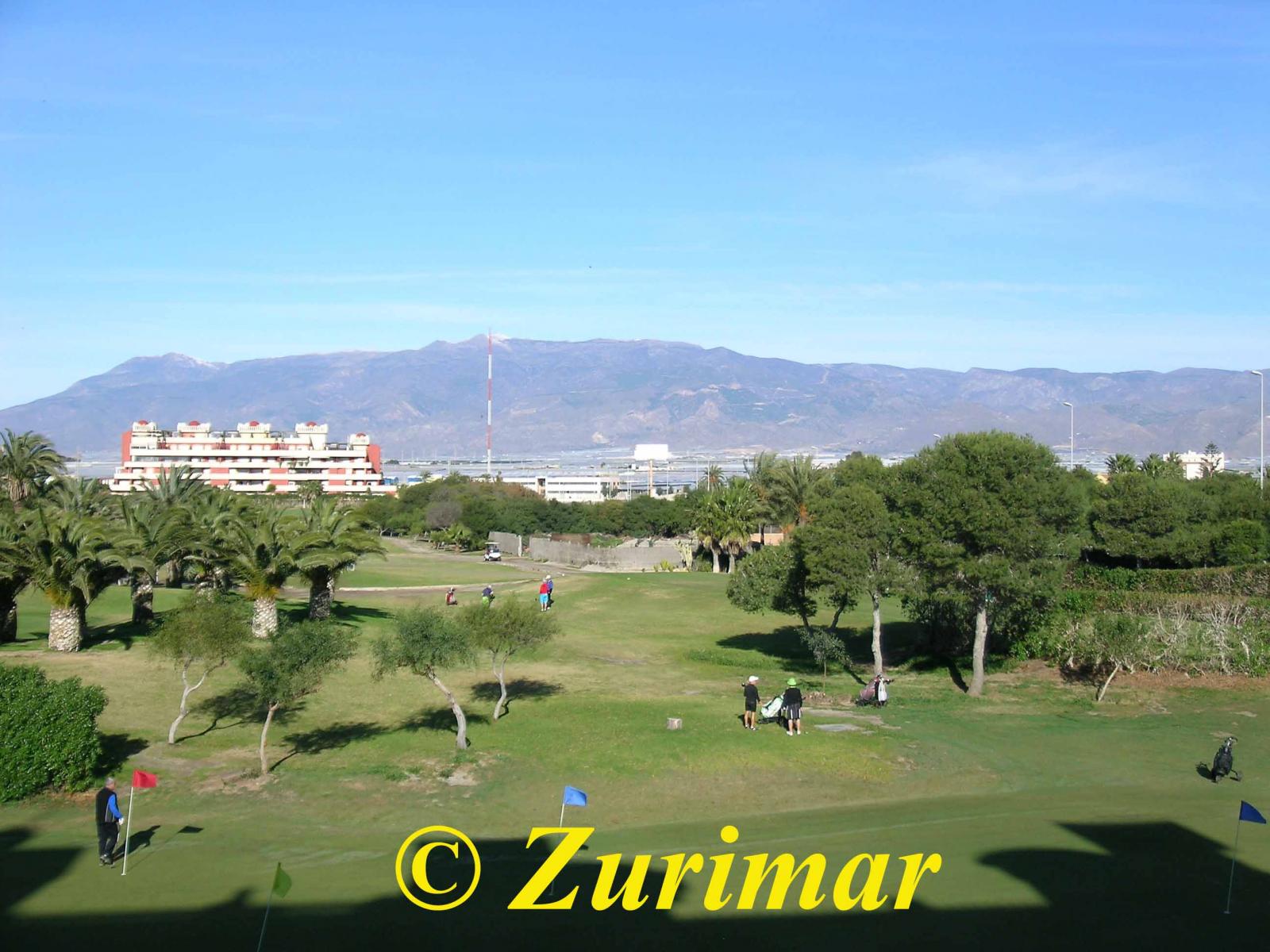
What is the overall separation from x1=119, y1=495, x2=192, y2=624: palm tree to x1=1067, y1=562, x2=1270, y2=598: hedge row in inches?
1290

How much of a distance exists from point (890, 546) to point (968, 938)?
2172 centimetres

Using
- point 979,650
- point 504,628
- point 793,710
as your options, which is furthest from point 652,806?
point 979,650

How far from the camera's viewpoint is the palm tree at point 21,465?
192 feet

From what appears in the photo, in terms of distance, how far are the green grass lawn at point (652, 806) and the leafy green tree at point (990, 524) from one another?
10.6 ft

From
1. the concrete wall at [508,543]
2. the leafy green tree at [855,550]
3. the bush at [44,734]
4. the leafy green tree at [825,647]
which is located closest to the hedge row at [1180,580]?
the leafy green tree at [855,550]

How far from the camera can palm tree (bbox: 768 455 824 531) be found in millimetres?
79938

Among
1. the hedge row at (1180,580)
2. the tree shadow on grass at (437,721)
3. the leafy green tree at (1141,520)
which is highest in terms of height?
the leafy green tree at (1141,520)

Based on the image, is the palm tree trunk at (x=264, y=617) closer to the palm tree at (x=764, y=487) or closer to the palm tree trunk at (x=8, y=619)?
the palm tree trunk at (x=8, y=619)

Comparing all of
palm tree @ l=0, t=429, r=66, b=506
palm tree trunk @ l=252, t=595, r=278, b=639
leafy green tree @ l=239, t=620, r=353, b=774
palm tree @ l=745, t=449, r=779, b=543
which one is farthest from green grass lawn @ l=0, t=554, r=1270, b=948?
palm tree @ l=745, t=449, r=779, b=543

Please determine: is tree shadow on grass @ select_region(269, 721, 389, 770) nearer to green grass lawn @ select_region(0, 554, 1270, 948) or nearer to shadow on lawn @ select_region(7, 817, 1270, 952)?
green grass lawn @ select_region(0, 554, 1270, 948)

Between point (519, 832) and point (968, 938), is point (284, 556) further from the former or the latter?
point (968, 938)

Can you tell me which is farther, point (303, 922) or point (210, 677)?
point (210, 677)

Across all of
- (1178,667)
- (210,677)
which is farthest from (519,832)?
(1178,667)

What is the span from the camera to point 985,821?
18.2 m
